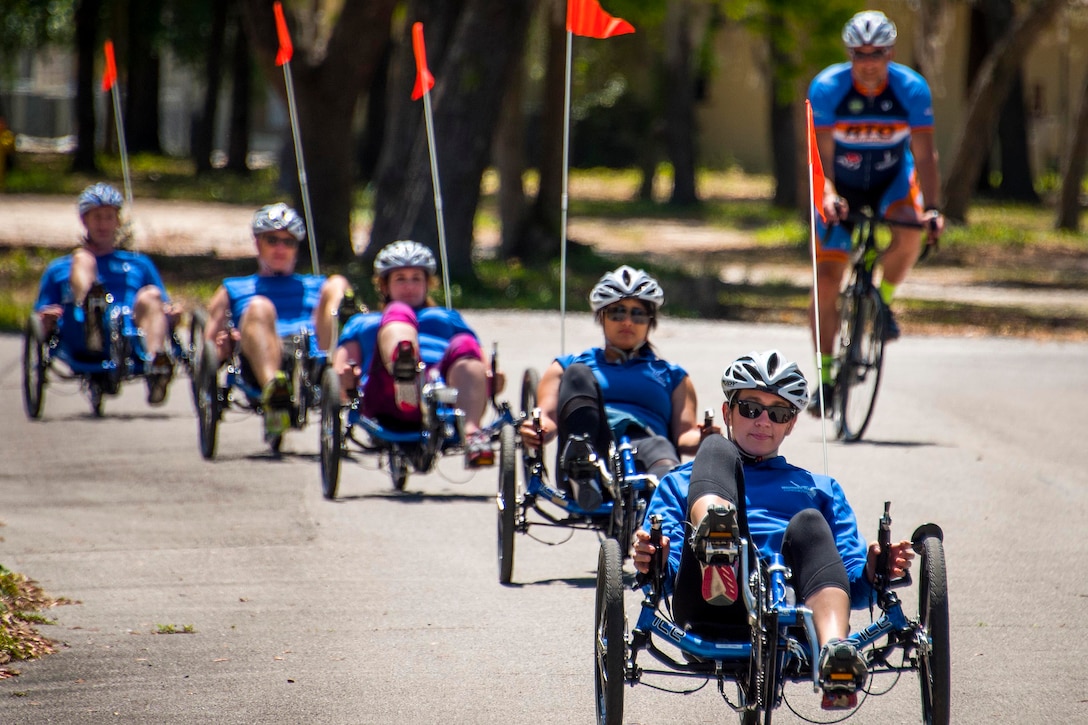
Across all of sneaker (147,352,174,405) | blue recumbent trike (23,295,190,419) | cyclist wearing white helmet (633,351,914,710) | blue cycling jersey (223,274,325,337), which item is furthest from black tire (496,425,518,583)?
blue recumbent trike (23,295,190,419)

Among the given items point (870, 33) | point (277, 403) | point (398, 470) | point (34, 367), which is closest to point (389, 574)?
point (398, 470)

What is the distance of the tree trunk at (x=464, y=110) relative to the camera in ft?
55.0

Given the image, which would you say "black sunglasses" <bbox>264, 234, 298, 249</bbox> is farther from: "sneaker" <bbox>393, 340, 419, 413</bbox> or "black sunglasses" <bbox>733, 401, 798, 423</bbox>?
"black sunglasses" <bbox>733, 401, 798, 423</bbox>

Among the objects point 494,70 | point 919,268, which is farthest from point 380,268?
point 919,268

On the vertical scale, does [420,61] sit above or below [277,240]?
above

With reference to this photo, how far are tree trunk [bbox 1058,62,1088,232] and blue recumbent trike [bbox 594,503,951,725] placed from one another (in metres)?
21.4

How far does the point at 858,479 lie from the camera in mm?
8391

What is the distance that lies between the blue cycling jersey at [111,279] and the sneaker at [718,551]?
7296mm

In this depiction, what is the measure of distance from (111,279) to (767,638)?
780 cm

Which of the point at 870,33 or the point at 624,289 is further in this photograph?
the point at 870,33

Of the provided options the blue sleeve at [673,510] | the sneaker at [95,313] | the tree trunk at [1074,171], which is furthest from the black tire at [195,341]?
the tree trunk at [1074,171]

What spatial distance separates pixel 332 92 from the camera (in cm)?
1833

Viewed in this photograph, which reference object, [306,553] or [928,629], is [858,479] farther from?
[928,629]

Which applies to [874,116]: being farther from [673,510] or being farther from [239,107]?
[239,107]
